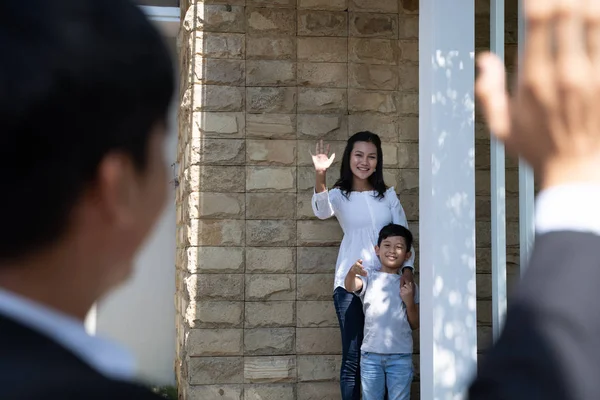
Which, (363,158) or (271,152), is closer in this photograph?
(363,158)

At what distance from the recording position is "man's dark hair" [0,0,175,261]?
610mm

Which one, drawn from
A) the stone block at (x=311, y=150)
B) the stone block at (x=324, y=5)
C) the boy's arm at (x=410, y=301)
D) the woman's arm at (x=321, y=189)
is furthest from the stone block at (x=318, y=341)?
the stone block at (x=324, y=5)

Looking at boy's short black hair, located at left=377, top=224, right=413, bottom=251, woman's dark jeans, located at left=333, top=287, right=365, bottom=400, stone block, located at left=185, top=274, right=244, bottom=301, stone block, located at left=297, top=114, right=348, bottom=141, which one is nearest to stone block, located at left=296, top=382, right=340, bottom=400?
woman's dark jeans, located at left=333, top=287, right=365, bottom=400

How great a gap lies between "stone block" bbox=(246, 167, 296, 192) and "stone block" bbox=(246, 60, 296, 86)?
502mm

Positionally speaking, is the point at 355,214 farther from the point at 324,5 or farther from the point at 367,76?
the point at 324,5

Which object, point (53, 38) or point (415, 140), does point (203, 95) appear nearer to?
point (415, 140)

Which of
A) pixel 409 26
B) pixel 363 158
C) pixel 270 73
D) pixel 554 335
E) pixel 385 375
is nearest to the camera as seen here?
pixel 554 335

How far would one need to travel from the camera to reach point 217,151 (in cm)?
483

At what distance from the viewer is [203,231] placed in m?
4.82

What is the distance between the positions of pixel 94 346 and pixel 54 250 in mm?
82

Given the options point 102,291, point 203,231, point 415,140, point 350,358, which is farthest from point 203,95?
point 102,291

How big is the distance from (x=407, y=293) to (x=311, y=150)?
107 cm

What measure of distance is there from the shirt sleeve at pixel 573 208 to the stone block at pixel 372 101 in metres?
4.35

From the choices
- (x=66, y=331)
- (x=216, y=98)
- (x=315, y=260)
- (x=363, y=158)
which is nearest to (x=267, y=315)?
(x=315, y=260)
